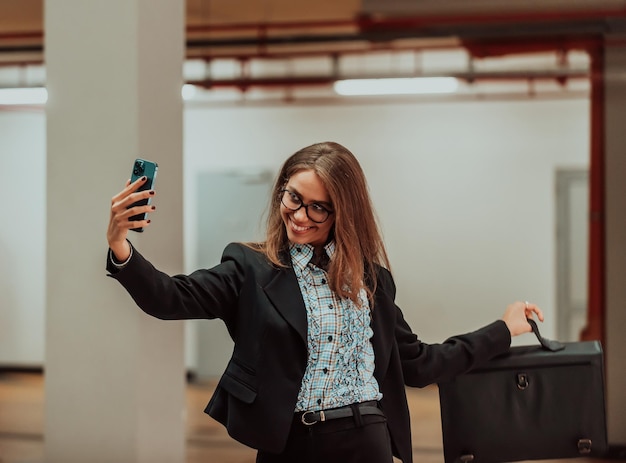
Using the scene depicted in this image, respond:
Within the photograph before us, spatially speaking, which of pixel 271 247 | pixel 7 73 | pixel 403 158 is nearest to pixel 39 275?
pixel 7 73

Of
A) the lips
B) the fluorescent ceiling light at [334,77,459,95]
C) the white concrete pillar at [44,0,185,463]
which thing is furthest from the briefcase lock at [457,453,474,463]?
the fluorescent ceiling light at [334,77,459,95]

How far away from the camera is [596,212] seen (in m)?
5.68

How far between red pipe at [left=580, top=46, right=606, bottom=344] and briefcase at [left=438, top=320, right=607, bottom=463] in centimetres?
335

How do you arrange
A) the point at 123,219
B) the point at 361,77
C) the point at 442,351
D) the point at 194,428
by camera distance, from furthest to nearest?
the point at 361,77 < the point at 194,428 < the point at 442,351 < the point at 123,219

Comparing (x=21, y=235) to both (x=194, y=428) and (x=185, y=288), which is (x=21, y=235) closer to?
(x=194, y=428)

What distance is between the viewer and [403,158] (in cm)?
645

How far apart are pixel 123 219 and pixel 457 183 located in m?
4.71

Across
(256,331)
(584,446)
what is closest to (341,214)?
(256,331)

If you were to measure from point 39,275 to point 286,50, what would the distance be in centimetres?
279

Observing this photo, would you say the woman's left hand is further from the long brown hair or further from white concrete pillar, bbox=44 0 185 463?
white concrete pillar, bbox=44 0 185 463

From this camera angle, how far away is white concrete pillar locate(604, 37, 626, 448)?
545cm

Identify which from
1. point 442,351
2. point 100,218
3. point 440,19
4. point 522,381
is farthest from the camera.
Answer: point 440,19

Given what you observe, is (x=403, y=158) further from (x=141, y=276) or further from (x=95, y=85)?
(x=141, y=276)

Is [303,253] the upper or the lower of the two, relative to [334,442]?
upper
